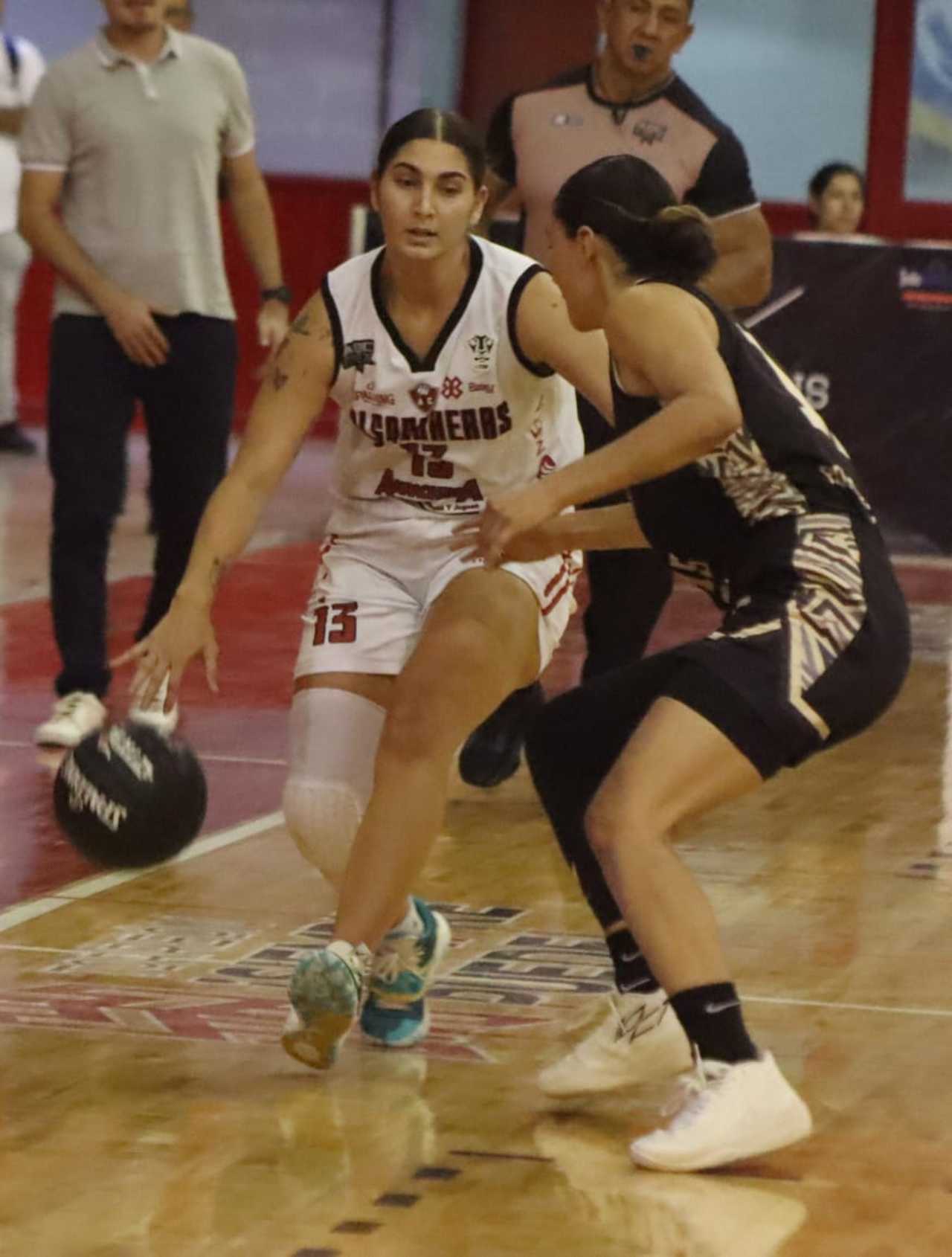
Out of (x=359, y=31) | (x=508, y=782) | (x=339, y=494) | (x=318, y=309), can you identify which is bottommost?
(x=508, y=782)

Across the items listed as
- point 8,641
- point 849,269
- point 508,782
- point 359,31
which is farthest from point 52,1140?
point 359,31

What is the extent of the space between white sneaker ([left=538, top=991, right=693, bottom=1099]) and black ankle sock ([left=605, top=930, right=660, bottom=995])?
0.8 inches

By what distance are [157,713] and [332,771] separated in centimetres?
33

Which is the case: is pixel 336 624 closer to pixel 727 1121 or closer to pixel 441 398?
pixel 441 398

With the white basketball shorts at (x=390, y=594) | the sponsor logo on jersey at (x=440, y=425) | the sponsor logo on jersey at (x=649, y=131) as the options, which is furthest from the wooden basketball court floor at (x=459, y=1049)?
the sponsor logo on jersey at (x=649, y=131)

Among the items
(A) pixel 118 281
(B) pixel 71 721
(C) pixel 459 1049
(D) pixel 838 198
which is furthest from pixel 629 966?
(D) pixel 838 198

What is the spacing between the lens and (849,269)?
39.3 ft

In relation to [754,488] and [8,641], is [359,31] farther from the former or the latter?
[754,488]

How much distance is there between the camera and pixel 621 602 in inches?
280

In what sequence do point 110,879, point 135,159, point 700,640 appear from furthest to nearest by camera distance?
1. point 135,159
2. point 110,879
3. point 700,640

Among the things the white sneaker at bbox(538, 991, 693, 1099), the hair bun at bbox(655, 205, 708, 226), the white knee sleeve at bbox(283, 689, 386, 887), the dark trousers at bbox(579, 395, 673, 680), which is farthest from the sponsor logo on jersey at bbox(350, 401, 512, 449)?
the dark trousers at bbox(579, 395, 673, 680)

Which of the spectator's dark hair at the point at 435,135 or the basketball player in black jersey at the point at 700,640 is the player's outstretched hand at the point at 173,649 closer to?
the basketball player in black jersey at the point at 700,640

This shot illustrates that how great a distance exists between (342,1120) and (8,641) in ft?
16.7

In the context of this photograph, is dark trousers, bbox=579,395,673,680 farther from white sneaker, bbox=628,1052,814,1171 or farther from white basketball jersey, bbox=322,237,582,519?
white sneaker, bbox=628,1052,814,1171
